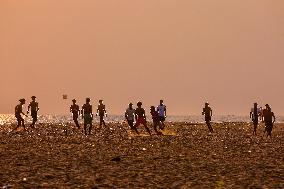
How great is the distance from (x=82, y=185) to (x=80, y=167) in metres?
3.27

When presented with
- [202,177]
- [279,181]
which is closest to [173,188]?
[202,177]

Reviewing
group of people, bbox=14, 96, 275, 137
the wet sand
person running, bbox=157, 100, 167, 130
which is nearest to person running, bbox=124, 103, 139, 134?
group of people, bbox=14, 96, 275, 137

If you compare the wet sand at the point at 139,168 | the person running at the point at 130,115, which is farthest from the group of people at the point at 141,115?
the wet sand at the point at 139,168

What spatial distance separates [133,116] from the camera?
115 feet

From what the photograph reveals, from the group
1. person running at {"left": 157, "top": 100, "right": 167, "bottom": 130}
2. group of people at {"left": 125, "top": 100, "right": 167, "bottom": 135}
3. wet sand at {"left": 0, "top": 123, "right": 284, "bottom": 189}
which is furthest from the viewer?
person running at {"left": 157, "top": 100, "right": 167, "bottom": 130}

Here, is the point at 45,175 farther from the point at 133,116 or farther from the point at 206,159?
the point at 133,116

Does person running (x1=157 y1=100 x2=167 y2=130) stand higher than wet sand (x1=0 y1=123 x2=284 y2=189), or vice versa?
person running (x1=157 y1=100 x2=167 y2=130)

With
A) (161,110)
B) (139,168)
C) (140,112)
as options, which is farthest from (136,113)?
(139,168)

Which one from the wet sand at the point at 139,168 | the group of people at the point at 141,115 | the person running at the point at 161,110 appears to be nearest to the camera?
the wet sand at the point at 139,168

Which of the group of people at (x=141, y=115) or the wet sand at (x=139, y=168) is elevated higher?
the group of people at (x=141, y=115)

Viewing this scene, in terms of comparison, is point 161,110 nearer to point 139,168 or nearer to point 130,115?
point 130,115

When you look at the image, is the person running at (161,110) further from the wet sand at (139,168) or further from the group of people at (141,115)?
the wet sand at (139,168)

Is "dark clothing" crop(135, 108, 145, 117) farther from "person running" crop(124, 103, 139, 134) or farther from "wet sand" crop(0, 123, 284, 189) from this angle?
"wet sand" crop(0, 123, 284, 189)

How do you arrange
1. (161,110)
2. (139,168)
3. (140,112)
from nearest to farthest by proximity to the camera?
(139,168)
(140,112)
(161,110)
